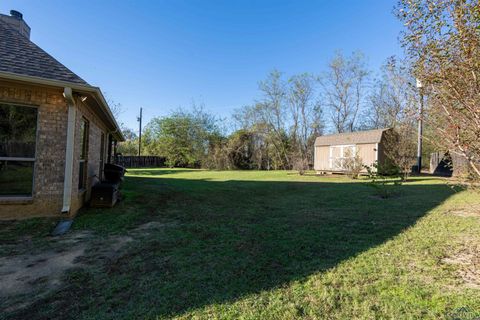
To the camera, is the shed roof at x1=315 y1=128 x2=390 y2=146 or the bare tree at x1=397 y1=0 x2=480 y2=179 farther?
the shed roof at x1=315 y1=128 x2=390 y2=146

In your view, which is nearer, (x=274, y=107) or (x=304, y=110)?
(x=274, y=107)

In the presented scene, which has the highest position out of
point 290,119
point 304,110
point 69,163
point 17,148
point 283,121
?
point 304,110

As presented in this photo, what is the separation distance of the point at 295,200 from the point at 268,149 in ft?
64.5

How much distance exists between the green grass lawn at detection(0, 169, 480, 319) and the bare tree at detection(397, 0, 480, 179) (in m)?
1.60

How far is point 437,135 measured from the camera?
3.69 m

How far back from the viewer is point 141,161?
Result: 29.1 meters

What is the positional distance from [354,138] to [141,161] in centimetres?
2229

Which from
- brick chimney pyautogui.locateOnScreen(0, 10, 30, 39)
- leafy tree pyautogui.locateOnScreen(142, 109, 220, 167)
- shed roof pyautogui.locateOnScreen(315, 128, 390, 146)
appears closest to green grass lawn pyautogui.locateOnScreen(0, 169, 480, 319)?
brick chimney pyautogui.locateOnScreen(0, 10, 30, 39)

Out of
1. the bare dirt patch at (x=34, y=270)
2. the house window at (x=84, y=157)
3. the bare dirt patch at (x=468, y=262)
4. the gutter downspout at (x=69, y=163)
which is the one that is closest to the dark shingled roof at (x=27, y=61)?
the gutter downspout at (x=69, y=163)

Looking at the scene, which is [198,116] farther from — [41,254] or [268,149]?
[41,254]

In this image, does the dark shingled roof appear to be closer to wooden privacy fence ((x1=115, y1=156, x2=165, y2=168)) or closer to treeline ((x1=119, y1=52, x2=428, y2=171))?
treeline ((x1=119, y1=52, x2=428, y2=171))

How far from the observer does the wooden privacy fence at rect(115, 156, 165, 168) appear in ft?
90.6

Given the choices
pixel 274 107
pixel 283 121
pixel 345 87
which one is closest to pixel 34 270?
pixel 274 107

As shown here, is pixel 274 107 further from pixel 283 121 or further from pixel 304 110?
pixel 304 110
